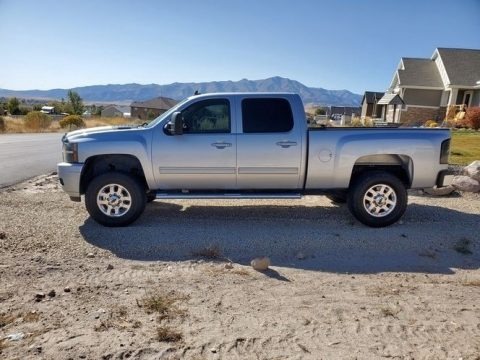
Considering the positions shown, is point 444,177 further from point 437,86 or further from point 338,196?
point 437,86

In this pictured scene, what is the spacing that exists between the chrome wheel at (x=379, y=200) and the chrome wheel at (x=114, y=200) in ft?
12.4

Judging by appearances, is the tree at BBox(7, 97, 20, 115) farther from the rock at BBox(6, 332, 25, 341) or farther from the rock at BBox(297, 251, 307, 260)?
the rock at BBox(6, 332, 25, 341)

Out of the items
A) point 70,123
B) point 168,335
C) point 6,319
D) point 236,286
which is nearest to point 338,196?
point 236,286

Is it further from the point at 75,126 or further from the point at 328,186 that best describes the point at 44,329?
the point at 75,126

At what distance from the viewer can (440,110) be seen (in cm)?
3472

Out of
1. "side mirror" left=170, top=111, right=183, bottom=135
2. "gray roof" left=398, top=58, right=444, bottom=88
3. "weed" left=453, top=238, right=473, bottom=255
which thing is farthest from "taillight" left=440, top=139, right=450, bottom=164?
"gray roof" left=398, top=58, right=444, bottom=88

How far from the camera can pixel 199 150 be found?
5.96m

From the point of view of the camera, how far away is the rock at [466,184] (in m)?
8.66

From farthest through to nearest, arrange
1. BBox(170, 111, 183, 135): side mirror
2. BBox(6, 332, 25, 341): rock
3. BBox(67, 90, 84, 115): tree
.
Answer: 1. BBox(67, 90, 84, 115): tree
2. BBox(170, 111, 183, 135): side mirror
3. BBox(6, 332, 25, 341): rock

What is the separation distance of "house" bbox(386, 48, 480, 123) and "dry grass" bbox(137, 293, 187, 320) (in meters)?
34.1

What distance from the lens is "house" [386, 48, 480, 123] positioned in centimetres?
3319

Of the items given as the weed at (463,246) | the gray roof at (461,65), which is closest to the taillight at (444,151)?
the weed at (463,246)

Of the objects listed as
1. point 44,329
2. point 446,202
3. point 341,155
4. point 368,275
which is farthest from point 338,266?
point 446,202

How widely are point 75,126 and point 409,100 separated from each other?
109ft
